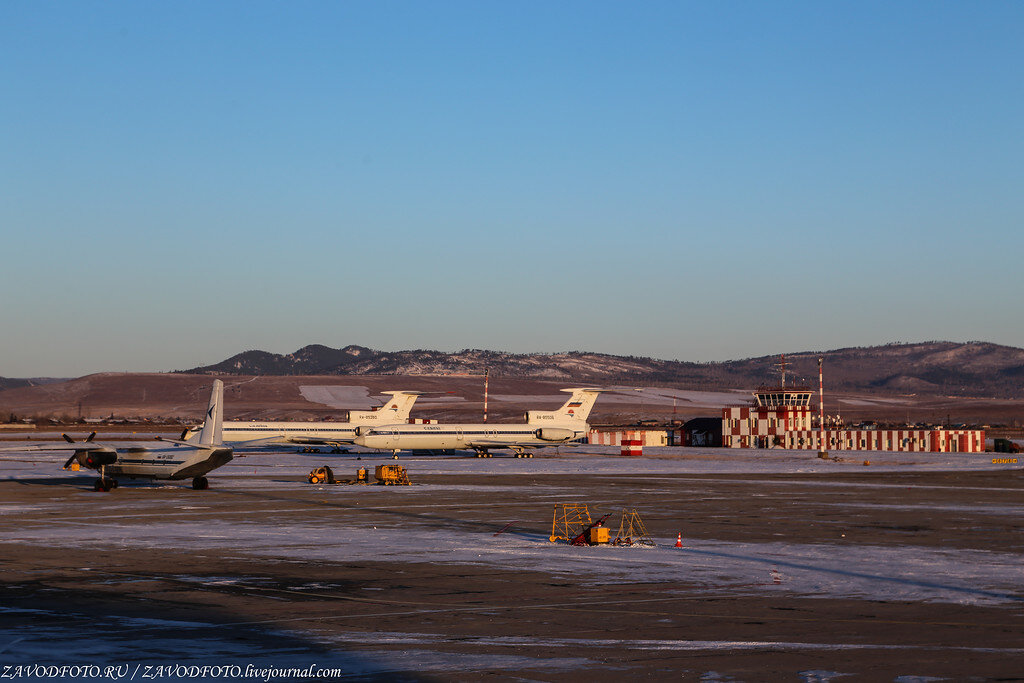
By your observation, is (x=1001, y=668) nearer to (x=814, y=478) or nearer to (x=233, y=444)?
(x=814, y=478)

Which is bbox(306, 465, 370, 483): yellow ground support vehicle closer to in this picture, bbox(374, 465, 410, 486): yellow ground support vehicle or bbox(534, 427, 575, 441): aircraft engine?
bbox(374, 465, 410, 486): yellow ground support vehicle

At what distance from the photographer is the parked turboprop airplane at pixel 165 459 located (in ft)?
181

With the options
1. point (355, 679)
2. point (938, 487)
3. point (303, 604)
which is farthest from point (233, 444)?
point (355, 679)

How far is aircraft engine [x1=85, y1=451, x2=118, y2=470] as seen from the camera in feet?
182

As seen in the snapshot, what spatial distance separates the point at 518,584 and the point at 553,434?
7683cm

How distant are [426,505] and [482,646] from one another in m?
29.3

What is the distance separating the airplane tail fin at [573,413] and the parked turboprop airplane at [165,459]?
172 feet

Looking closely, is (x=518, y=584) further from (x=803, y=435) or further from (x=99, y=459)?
(x=803, y=435)

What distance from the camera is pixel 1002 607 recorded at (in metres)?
21.6

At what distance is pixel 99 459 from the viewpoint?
182 feet

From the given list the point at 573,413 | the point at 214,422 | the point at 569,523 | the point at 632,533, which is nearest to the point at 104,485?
the point at 214,422

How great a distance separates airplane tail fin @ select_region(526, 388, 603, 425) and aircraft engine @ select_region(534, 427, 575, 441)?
2424 millimetres

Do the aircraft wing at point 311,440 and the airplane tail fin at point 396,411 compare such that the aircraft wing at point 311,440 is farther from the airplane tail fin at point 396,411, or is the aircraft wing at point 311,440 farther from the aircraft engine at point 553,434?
the aircraft engine at point 553,434

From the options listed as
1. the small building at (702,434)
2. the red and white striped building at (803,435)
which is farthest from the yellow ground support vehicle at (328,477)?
the small building at (702,434)
